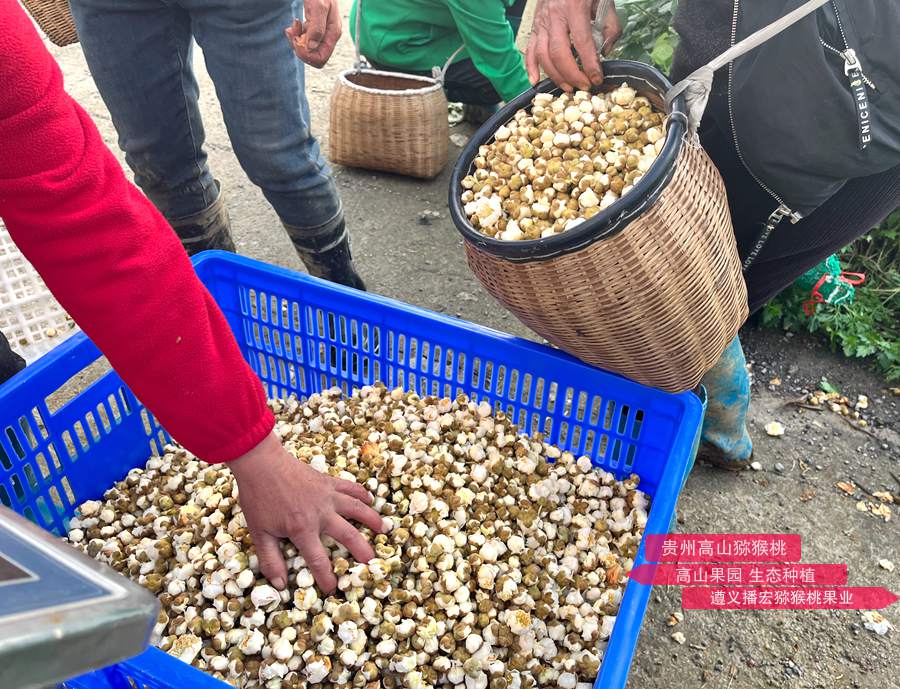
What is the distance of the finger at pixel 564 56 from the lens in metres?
1.30

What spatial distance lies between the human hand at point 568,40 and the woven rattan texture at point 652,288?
26 cm

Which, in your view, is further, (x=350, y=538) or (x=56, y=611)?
(x=350, y=538)

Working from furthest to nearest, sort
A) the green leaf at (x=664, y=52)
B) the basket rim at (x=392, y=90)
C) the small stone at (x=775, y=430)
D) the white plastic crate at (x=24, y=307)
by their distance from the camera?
the basket rim at (x=392, y=90), the green leaf at (x=664, y=52), the small stone at (x=775, y=430), the white plastic crate at (x=24, y=307)

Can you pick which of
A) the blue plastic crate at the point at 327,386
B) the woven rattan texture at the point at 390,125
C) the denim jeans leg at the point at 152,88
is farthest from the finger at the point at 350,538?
the woven rattan texture at the point at 390,125

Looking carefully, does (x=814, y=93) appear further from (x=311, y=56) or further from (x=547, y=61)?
(x=311, y=56)

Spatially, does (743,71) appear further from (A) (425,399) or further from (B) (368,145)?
(B) (368,145)

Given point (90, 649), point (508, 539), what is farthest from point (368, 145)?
point (90, 649)

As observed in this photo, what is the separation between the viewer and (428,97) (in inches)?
113

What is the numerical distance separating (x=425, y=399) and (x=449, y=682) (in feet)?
1.94

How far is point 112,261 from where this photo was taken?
81 centimetres

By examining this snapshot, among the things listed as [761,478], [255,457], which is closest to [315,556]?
[255,457]

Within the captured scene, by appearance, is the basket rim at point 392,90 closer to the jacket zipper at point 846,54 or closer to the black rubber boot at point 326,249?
the black rubber boot at point 326,249

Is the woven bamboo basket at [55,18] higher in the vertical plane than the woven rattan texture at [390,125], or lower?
higher

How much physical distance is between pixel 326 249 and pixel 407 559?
3.34 ft
